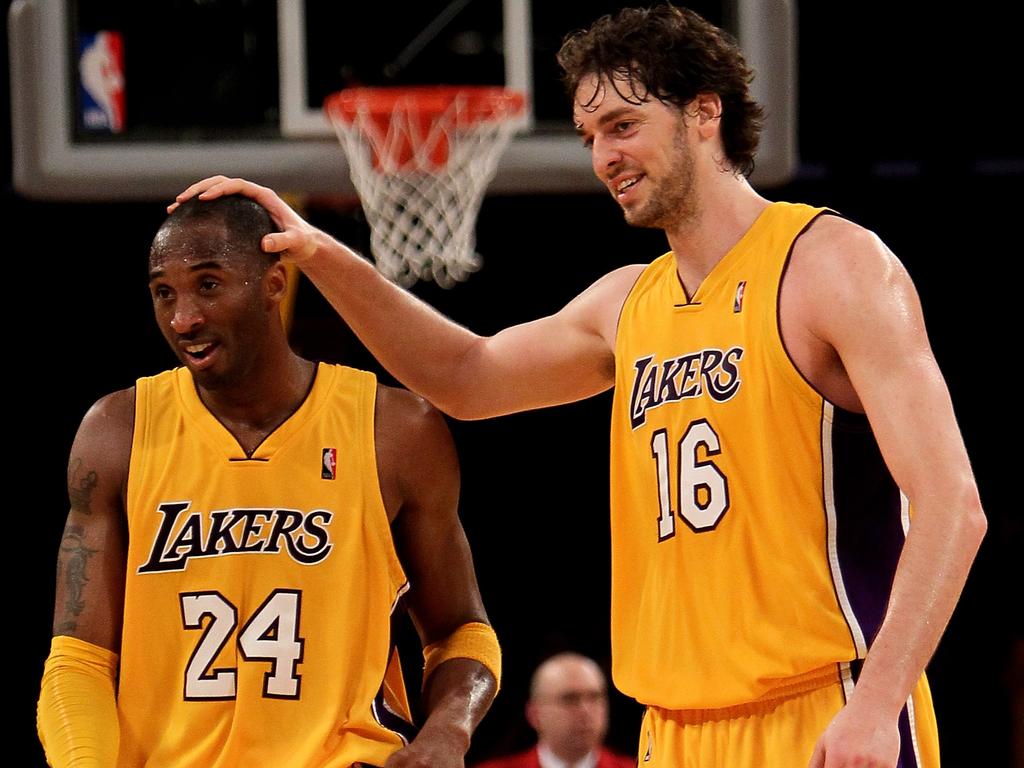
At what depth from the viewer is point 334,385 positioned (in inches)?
137

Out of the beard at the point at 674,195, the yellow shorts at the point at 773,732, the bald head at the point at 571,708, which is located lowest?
the bald head at the point at 571,708

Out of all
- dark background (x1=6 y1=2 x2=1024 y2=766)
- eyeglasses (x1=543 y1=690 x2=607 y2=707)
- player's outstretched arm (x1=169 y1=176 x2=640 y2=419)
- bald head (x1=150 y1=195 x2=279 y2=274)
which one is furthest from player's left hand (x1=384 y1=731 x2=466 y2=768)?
dark background (x1=6 y1=2 x2=1024 y2=766)

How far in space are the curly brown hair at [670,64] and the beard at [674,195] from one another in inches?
3.8

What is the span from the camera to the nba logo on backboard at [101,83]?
20.3 feet

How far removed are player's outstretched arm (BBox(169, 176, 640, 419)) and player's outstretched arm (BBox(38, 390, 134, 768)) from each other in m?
0.55

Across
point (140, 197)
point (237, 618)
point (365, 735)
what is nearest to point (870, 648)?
point (365, 735)

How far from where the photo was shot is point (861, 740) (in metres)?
2.59

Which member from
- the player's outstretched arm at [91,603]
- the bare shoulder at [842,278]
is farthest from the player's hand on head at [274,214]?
the bare shoulder at [842,278]

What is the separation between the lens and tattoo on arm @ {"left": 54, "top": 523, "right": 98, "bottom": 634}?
3.25m

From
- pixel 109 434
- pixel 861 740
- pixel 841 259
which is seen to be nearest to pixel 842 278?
pixel 841 259

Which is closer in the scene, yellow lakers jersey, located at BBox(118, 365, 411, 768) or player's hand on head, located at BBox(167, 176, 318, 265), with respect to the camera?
yellow lakers jersey, located at BBox(118, 365, 411, 768)

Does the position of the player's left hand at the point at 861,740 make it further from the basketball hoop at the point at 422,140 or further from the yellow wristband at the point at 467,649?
the basketball hoop at the point at 422,140

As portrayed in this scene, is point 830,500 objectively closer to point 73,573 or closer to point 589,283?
point 73,573

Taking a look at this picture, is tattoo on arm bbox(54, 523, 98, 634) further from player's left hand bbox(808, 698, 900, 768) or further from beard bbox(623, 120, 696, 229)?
player's left hand bbox(808, 698, 900, 768)
